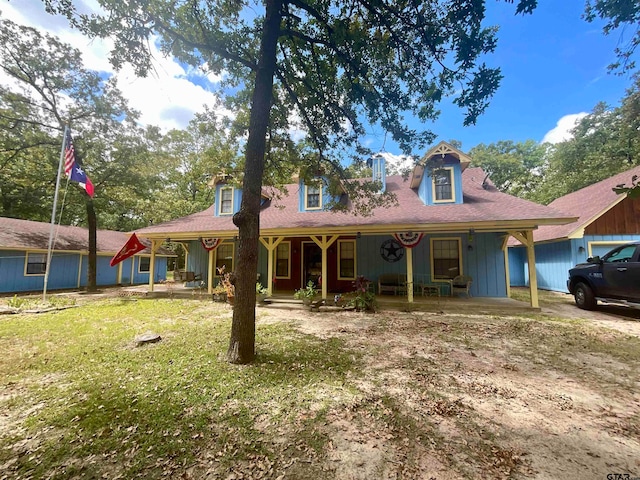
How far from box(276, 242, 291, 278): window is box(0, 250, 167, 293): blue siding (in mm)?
11844

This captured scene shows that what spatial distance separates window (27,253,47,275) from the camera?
519 inches

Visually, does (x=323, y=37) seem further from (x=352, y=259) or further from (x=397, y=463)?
(x=352, y=259)

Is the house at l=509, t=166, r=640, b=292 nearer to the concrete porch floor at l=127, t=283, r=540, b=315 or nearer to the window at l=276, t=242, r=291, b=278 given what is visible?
the concrete porch floor at l=127, t=283, r=540, b=315

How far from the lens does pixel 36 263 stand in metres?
13.4

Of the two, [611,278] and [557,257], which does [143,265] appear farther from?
[557,257]

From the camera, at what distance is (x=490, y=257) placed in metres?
9.88

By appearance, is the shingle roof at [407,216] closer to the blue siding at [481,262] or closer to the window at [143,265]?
the blue siding at [481,262]

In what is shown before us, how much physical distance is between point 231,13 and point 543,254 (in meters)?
16.4

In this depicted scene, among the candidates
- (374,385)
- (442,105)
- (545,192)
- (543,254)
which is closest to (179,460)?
(374,385)

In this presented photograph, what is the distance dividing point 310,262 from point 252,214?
7.68 m

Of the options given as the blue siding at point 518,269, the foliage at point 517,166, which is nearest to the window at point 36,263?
the blue siding at point 518,269

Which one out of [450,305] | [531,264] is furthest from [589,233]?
[450,305]

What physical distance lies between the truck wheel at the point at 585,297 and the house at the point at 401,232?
174 cm

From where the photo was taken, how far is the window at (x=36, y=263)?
519 inches
